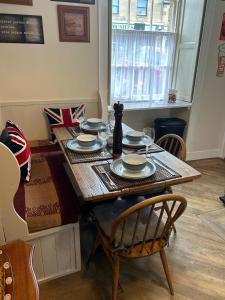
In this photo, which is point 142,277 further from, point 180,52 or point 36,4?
point 180,52

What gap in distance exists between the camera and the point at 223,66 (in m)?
3.01

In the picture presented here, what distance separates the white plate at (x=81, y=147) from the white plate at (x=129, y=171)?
0.24 meters

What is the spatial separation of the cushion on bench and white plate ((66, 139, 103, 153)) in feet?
0.87

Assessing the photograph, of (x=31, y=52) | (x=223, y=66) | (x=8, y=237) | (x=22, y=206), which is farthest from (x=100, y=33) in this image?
(x=8, y=237)

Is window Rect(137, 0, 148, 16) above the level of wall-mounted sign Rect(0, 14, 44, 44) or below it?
above

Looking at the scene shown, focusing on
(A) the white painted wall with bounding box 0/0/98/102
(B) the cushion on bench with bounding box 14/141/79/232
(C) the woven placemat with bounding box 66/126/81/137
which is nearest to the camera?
(B) the cushion on bench with bounding box 14/141/79/232

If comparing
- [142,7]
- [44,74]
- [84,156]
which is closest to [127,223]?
[84,156]

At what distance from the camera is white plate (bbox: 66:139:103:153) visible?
159cm

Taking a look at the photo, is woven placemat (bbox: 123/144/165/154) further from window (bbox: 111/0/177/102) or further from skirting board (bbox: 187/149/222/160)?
skirting board (bbox: 187/149/222/160)

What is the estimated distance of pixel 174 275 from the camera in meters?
1.60

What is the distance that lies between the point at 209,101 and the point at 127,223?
243cm

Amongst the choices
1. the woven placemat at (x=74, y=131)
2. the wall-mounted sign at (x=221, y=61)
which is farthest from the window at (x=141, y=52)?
the woven placemat at (x=74, y=131)

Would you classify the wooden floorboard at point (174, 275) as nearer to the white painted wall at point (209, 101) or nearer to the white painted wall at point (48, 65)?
the white painted wall at point (209, 101)

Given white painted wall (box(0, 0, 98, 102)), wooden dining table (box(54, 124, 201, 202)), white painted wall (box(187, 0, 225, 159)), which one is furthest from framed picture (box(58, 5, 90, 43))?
wooden dining table (box(54, 124, 201, 202))
